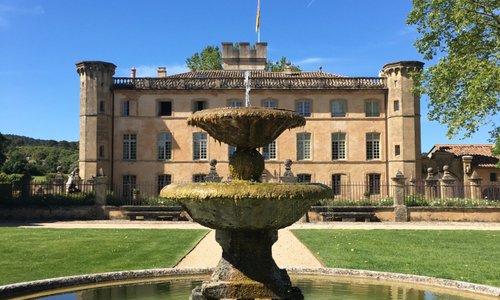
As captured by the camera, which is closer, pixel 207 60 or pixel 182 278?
pixel 182 278

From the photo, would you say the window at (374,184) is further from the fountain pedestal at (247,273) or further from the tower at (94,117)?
the fountain pedestal at (247,273)

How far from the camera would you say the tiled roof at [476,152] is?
127 ft

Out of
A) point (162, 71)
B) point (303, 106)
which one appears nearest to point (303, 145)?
point (303, 106)

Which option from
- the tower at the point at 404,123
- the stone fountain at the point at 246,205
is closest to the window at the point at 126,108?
the tower at the point at 404,123

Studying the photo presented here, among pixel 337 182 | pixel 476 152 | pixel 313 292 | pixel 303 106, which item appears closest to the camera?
pixel 313 292

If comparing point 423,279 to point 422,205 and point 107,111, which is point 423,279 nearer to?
point 422,205

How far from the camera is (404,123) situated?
3531 cm

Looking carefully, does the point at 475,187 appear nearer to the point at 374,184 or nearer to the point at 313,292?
the point at 374,184

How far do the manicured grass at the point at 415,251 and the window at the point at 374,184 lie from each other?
659 inches

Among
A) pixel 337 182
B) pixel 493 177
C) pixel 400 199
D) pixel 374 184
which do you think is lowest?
pixel 400 199

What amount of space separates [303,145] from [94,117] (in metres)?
16.1

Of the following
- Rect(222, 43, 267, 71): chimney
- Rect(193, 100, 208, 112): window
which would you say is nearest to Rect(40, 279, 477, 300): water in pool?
Rect(193, 100, 208, 112): window

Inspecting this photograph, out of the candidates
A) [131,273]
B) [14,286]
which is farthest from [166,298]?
[14,286]

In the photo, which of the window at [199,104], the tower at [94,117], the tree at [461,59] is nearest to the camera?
the tree at [461,59]
